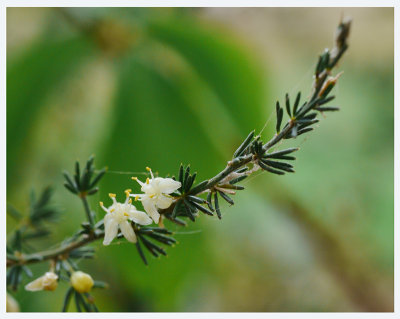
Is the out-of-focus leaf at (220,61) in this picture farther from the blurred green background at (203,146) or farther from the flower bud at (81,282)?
the flower bud at (81,282)

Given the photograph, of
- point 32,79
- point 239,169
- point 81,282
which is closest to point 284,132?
point 239,169

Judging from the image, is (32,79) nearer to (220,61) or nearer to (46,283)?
(220,61)

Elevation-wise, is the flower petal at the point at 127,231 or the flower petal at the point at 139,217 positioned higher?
the flower petal at the point at 139,217

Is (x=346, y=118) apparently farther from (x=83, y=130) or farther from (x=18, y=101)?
(x=18, y=101)

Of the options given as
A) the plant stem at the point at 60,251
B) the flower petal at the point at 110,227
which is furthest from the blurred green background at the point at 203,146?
the flower petal at the point at 110,227

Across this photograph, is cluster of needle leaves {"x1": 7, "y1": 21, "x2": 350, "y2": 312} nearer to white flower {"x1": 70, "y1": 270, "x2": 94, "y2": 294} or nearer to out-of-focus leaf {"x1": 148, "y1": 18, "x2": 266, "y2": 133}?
white flower {"x1": 70, "y1": 270, "x2": 94, "y2": 294}

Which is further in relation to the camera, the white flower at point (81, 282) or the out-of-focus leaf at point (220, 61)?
the out-of-focus leaf at point (220, 61)
